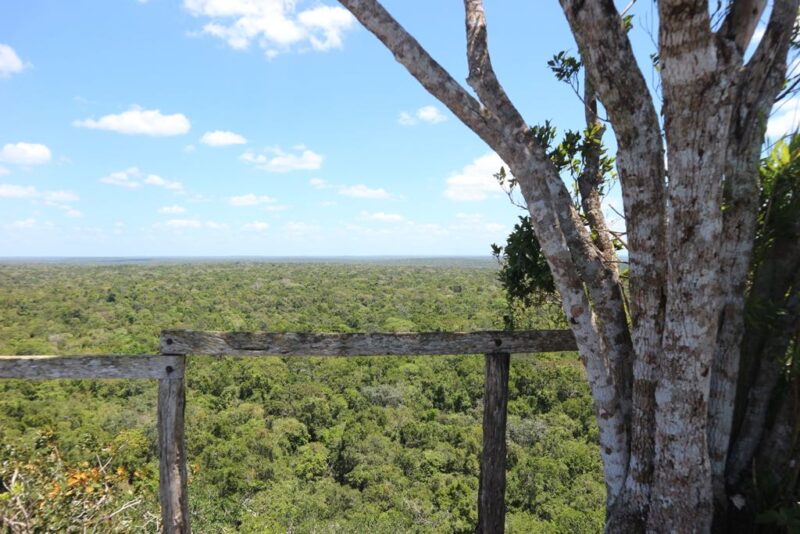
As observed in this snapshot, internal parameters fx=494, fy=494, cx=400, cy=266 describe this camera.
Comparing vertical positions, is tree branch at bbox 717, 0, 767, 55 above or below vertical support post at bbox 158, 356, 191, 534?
above

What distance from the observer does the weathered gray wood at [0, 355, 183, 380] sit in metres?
2.38

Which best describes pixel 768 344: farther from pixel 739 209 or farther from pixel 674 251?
pixel 674 251

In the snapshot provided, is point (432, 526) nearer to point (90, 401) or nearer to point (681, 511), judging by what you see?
point (681, 511)

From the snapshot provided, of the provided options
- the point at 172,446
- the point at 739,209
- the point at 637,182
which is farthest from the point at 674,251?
the point at 172,446

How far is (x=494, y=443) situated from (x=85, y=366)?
212cm

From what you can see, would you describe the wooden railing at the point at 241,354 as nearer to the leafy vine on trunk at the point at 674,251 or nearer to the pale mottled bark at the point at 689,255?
the leafy vine on trunk at the point at 674,251

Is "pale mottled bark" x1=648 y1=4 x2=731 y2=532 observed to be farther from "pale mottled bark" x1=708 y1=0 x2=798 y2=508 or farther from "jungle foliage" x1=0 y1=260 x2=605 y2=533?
"jungle foliage" x1=0 y1=260 x2=605 y2=533

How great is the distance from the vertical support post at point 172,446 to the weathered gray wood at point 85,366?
0.06 metres

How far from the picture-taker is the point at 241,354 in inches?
95.7

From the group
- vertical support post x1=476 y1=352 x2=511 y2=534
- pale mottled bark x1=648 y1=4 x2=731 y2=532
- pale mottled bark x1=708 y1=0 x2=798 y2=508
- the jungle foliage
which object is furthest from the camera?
the jungle foliage

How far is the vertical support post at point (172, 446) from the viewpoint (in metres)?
2.45

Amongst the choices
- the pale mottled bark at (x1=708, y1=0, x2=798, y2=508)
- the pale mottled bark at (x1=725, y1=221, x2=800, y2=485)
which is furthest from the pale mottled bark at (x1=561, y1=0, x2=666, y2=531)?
the pale mottled bark at (x1=725, y1=221, x2=800, y2=485)

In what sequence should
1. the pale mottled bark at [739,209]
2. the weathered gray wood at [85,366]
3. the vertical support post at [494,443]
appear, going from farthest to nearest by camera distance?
the vertical support post at [494,443], the weathered gray wood at [85,366], the pale mottled bark at [739,209]

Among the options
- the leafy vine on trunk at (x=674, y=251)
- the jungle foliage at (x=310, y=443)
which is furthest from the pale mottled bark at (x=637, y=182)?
the jungle foliage at (x=310, y=443)
